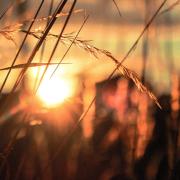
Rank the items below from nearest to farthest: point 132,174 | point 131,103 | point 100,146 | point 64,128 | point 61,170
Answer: point 132,174 < point 61,170 < point 100,146 < point 64,128 < point 131,103

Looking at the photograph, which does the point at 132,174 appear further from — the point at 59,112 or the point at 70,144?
the point at 59,112

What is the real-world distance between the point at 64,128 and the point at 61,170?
108 centimetres

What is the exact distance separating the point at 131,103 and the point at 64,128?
838 millimetres

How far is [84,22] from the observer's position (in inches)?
61.4

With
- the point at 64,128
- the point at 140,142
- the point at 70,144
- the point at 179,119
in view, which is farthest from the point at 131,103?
the point at 179,119

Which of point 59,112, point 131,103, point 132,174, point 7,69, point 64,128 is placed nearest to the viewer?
point 7,69

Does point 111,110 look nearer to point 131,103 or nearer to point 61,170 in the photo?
point 131,103

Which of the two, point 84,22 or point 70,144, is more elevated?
point 84,22

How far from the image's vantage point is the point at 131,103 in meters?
4.91

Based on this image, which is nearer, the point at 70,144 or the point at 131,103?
the point at 70,144

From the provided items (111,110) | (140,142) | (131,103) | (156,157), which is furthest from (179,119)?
(131,103)

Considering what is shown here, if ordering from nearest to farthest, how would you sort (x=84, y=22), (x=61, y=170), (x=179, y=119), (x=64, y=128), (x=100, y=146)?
1. (x=84, y=22)
2. (x=179, y=119)
3. (x=61, y=170)
4. (x=100, y=146)
5. (x=64, y=128)

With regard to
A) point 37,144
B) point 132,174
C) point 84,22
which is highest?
point 84,22

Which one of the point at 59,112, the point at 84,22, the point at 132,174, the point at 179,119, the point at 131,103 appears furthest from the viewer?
the point at 131,103
